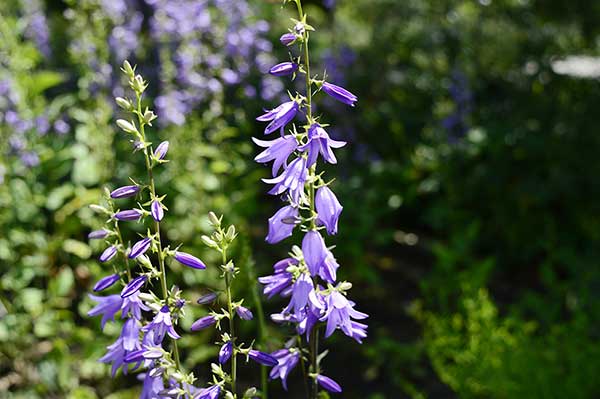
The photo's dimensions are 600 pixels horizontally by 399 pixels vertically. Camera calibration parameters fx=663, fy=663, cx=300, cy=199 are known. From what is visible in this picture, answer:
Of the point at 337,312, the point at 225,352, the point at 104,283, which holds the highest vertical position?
the point at 337,312

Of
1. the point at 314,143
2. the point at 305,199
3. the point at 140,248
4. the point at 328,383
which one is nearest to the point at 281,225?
the point at 305,199

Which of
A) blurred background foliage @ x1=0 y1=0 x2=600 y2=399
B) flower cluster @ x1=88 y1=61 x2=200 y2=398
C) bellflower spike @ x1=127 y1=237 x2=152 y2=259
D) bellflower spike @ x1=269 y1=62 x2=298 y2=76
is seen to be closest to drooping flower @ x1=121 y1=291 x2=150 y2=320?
flower cluster @ x1=88 y1=61 x2=200 y2=398

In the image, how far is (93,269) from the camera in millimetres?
3537

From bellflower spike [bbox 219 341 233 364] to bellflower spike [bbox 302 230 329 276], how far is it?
0.22m

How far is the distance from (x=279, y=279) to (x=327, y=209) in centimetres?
21

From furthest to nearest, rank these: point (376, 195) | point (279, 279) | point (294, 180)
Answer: point (376, 195) → point (279, 279) → point (294, 180)

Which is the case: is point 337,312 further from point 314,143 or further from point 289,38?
point 289,38

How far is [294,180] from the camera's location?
1.24 meters

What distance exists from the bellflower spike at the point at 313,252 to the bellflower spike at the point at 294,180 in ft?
0.27

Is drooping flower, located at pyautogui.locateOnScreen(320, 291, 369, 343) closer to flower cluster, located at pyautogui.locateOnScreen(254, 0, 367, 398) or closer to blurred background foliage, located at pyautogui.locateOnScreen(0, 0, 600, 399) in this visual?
flower cluster, located at pyautogui.locateOnScreen(254, 0, 367, 398)

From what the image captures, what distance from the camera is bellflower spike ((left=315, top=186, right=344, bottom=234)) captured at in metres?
1.28

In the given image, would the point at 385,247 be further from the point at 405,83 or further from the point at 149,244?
the point at 149,244

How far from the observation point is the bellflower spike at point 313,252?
1.26 meters

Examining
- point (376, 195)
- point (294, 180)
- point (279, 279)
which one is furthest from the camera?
point (376, 195)
